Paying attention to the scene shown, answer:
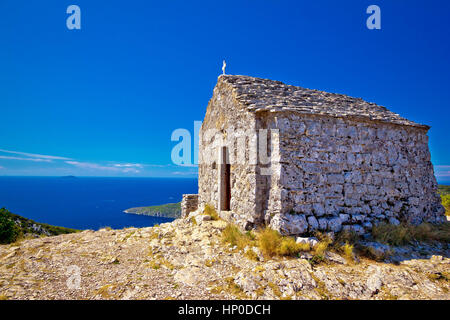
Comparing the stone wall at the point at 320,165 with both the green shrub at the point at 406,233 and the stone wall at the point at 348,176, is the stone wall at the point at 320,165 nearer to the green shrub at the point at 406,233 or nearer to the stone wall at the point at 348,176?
the stone wall at the point at 348,176

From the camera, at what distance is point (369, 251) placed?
5.82 m

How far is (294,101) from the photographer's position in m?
7.23

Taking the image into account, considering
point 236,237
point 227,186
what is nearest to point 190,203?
point 227,186

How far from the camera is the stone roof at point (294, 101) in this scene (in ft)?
22.0

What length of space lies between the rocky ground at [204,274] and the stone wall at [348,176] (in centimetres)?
117

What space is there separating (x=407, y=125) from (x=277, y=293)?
23.3 ft

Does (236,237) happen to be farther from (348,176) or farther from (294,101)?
(294,101)

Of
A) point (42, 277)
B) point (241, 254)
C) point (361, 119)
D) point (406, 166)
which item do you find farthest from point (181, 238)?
point (406, 166)

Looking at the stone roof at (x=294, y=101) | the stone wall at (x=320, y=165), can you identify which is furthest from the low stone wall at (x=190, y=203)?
the stone roof at (x=294, y=101)

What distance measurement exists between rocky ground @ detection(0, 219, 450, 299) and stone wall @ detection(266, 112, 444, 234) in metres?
1.17

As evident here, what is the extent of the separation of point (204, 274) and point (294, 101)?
5.56 m

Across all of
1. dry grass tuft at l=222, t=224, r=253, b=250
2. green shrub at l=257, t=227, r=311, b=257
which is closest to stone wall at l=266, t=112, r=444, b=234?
green shrub at l=257, t=227, r=311, b=257

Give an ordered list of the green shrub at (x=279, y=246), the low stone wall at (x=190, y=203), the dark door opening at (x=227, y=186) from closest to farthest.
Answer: the green shrub at (x=279, y=246)
the dark door opening at (x=227, y=186)
the low stone wall at (x=190, y=203)

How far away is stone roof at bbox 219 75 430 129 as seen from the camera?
22.0 ft
